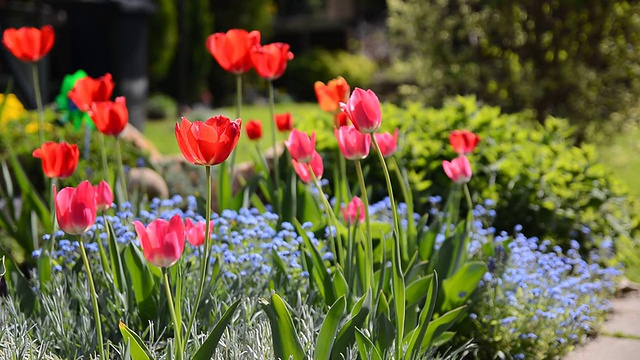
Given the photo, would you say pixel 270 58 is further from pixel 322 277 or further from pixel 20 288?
pixel 20 288

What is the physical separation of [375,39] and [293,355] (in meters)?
17.6

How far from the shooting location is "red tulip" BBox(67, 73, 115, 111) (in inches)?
120

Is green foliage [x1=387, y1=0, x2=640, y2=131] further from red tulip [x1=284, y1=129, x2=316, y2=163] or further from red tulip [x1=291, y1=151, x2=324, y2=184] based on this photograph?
red tulip [x1=284, y1=129, x2=316, y2=163]

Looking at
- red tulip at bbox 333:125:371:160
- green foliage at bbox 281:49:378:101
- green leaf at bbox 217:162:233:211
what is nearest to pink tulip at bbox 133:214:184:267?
red tulip at bbox 333:125:371:160

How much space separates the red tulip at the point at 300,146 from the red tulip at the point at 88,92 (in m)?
0.95

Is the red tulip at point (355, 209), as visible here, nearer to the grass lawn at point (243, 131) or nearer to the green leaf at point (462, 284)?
the green leaf at point (462, 284)

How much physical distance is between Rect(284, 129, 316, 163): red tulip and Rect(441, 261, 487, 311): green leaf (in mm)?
762

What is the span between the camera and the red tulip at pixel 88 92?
9.98 feet

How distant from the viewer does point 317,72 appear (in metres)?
15.5

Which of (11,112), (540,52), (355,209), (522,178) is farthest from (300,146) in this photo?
(540,52)

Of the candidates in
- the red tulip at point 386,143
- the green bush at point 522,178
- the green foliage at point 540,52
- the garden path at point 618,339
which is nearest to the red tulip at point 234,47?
the red tulip at point 386,143

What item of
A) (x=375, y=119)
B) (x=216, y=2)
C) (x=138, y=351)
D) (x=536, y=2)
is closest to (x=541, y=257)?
(x=375, y=119)

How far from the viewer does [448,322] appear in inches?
104

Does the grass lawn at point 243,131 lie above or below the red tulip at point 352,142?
below
